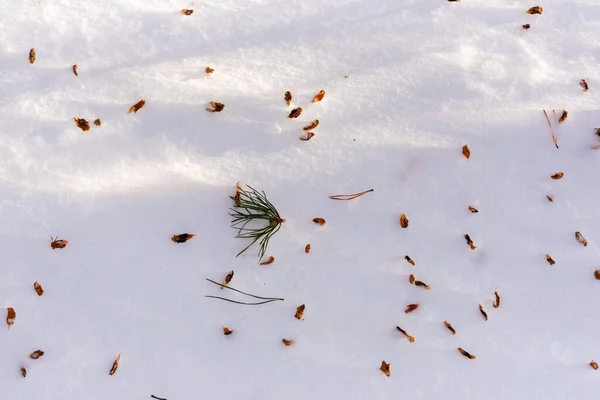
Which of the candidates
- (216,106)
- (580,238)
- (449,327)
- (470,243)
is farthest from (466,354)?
(216,106)

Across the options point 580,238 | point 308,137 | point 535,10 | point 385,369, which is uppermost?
point 535,10

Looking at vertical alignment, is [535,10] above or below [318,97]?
above

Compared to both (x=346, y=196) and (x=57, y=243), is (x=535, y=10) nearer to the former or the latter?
(x=346, y=196)

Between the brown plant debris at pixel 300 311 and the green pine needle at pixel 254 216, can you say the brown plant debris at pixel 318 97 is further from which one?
the brown plant debris at pixel 300 311

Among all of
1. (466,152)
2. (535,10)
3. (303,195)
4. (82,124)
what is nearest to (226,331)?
(303,195)

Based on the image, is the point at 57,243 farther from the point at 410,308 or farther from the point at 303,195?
the point at 410,308

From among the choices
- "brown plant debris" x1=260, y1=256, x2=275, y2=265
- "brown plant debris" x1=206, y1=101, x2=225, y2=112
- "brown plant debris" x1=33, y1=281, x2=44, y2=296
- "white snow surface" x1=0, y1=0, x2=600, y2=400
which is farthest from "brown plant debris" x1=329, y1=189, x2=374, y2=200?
"brown plant debris" x1=33, y1=281, x2=44, y2=296

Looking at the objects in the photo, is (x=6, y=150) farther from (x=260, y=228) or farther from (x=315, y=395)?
(x=315, y=395)

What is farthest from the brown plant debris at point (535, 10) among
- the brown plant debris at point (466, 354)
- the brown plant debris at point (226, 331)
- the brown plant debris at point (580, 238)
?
the brown plant debris at point (226, 331)
